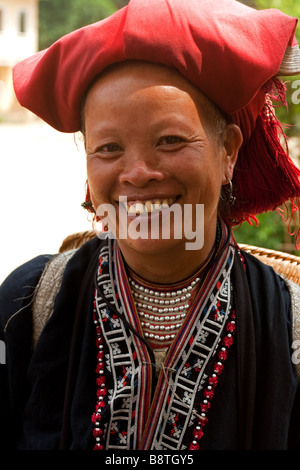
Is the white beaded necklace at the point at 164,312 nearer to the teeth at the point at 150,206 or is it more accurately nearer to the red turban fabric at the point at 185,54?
the teeth at the point at 150,206

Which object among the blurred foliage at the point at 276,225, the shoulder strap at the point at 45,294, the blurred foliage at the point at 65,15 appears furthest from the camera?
the blurred foliage at the point at 65,15

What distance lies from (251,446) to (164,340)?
381 mm

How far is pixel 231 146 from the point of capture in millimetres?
1808

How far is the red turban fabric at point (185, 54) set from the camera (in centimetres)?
155

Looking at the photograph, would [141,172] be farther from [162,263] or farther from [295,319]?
[295,319]

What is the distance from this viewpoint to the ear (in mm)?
1777

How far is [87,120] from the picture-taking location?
66.5 inches

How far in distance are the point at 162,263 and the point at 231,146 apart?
40cm

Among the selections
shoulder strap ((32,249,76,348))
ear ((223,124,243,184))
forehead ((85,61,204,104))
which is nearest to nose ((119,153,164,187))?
forehead ((85,61,204,104))

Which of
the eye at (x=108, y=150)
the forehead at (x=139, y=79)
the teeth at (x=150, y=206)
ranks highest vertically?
the forehead at (x=139, y=79)

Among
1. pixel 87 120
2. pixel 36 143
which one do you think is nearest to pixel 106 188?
pixel 87 120

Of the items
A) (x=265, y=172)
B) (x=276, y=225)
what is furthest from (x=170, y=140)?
(x=276, y=225)

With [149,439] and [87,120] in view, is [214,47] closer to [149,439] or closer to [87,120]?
[87,120]

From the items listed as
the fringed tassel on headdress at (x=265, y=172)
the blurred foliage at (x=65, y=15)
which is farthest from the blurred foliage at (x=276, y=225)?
the blurred foliage at (x=65, y=15)
